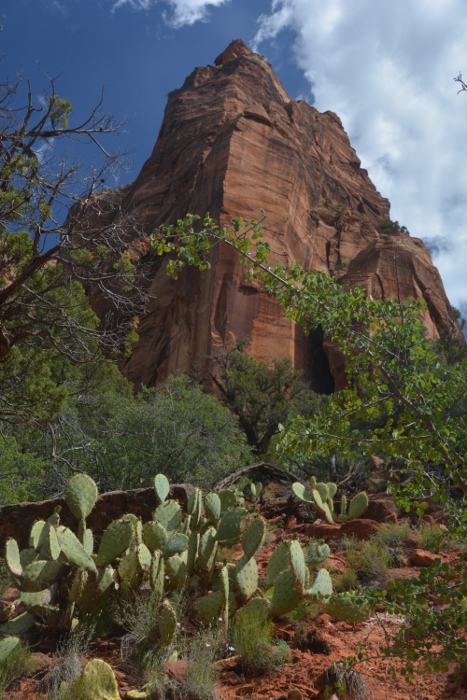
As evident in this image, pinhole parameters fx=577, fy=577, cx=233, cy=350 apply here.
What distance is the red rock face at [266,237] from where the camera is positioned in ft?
101

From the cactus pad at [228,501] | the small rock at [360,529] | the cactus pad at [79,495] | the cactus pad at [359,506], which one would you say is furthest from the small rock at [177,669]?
the cactus pad at [359,506]

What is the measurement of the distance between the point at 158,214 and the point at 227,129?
10.5 metres

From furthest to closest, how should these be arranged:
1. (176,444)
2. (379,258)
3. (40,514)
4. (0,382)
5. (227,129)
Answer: (227,129) < (379,258) < (176,444) < (0,382) < (40,514)

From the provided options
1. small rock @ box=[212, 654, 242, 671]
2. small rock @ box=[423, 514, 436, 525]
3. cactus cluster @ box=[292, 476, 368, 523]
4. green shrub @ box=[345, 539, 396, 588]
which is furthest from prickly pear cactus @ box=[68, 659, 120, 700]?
small rock @ box=[423, 514, 436, 525]

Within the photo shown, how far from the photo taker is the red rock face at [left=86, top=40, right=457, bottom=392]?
1217 inches

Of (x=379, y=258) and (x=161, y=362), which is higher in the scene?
(x=379, y=258)

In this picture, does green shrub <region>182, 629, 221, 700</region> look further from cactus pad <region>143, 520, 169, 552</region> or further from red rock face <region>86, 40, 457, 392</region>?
red rock face <region>86, 40, 457, 392</region>

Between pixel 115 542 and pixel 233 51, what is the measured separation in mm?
72658

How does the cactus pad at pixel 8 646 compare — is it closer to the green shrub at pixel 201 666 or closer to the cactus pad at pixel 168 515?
the green shrub at pixel 201 666

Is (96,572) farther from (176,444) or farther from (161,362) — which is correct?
(161,362)

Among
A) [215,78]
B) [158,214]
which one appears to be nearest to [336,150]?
[215,78]

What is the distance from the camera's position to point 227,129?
3744 cm

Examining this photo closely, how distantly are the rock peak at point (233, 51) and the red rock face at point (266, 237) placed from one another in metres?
18.1

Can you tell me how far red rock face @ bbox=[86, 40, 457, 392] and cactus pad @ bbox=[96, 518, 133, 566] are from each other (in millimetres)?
16848
